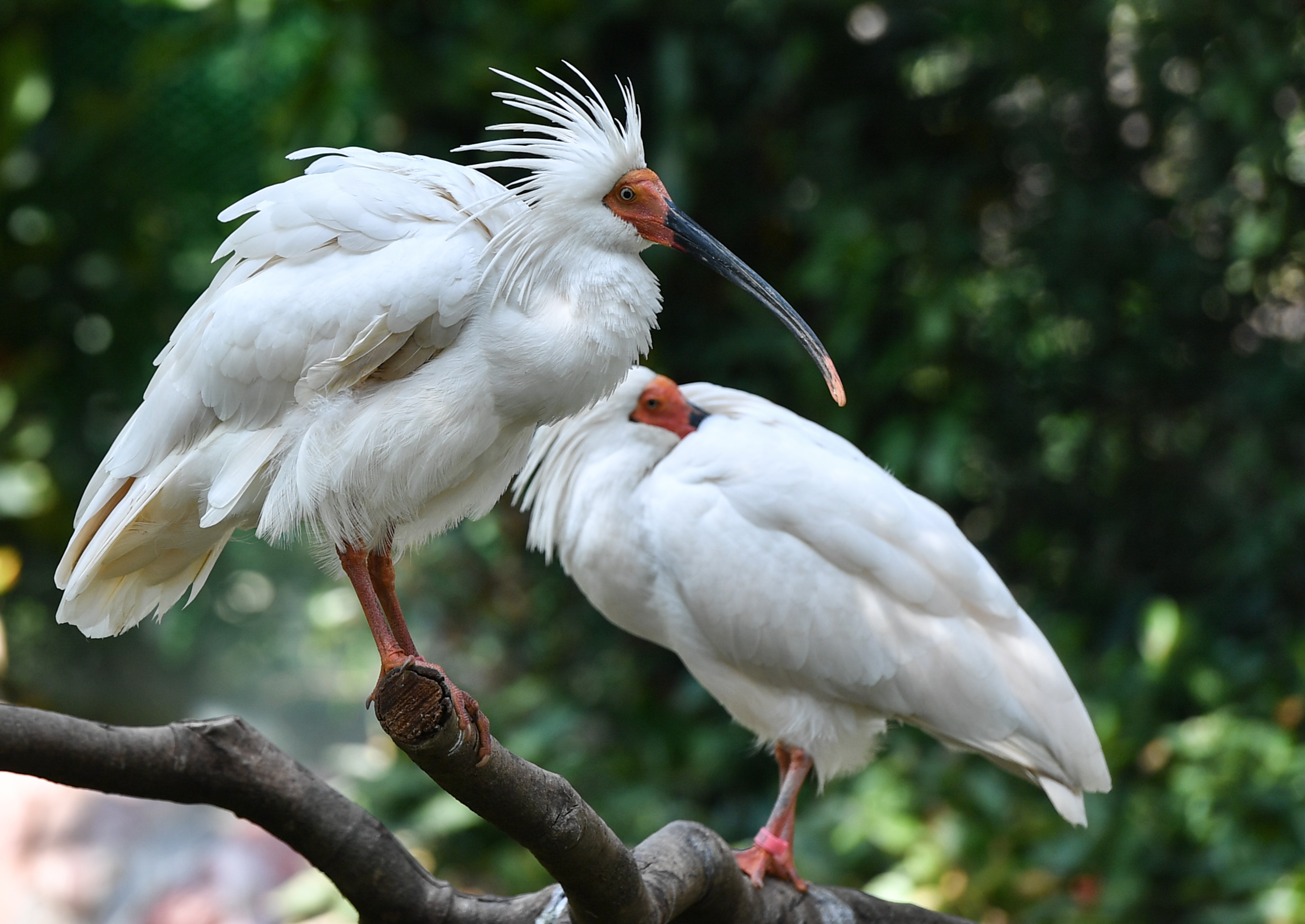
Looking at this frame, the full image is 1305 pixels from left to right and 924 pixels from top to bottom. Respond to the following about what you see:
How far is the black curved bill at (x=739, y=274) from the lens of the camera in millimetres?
2137

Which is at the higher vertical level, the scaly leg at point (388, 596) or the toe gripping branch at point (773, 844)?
the scaly leg at point (388, 596)

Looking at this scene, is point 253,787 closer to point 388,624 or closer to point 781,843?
point 388,624

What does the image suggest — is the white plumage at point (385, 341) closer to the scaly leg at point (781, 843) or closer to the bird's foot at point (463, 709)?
the bird's foot at point (463, 709)

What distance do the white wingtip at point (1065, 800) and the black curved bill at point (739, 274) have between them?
1.28 meters

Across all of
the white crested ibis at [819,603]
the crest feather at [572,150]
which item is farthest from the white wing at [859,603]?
the crest feather at [572,150]

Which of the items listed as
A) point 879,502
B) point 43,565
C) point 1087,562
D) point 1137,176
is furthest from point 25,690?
point 1137,176

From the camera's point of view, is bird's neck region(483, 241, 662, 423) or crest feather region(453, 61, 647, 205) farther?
crest feather region(453, 61, 647, 205)

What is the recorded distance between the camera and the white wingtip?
9.50 ft

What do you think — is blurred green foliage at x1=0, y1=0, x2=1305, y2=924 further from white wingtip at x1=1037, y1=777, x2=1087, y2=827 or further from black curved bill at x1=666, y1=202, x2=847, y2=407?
black curved bill at x1=666, y1=202, x2=847, y2=407

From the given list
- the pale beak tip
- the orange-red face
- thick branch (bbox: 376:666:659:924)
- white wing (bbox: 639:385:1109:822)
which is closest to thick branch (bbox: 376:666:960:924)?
thick branch (bbox: 376:666:659:924)

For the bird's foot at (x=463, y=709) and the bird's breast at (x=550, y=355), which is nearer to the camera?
the bird's foot at (x=463, y=709)

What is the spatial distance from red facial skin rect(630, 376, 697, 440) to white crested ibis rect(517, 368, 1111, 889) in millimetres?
96

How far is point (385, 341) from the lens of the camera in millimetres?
1926

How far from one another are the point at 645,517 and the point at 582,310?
1.03m
